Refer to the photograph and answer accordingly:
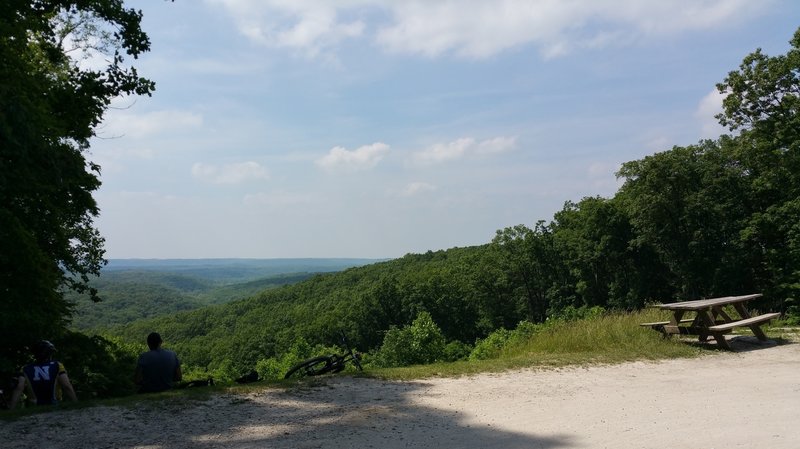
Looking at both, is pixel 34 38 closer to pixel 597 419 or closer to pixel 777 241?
pixel 597 419

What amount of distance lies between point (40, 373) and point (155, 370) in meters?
1.35

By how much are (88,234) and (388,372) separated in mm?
12349

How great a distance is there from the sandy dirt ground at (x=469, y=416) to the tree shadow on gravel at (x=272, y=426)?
0.5 inches

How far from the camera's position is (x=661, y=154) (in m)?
38.3

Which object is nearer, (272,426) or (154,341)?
(272,426)

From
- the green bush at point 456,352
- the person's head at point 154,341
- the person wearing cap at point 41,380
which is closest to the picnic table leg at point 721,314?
the person's head at point 154,341

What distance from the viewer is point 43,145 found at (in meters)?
7.75

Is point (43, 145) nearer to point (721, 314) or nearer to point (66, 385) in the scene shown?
point (66, 385)

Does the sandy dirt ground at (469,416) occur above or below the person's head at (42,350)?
below

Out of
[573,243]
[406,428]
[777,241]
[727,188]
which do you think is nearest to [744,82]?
[777,241]

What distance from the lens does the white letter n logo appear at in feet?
22.8

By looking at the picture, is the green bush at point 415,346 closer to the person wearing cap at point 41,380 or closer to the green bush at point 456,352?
the green bush at point 456,352

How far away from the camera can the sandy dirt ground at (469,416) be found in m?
5.47

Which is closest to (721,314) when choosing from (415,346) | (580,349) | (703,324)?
(703,324)
